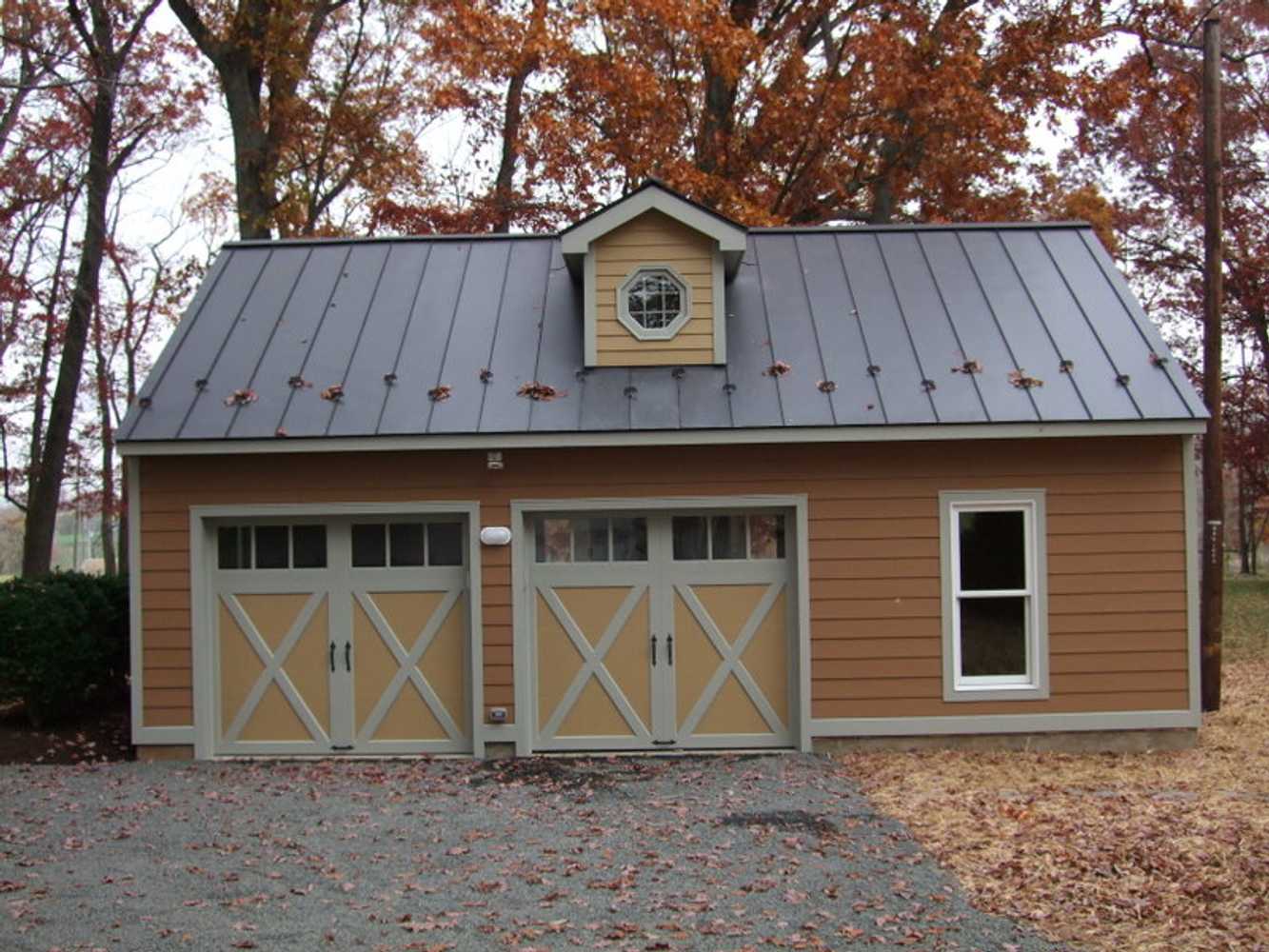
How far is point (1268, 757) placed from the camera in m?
10.7

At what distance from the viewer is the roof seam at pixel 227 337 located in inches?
435

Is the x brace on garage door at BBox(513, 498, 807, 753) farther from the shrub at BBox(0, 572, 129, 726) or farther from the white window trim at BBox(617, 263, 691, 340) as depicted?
the shrub at BBox(0, 572, 129, 726)

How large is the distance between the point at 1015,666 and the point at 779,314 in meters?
3.76

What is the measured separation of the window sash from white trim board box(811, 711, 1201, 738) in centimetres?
28

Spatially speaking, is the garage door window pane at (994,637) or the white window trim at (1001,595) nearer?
the white window trim at (1001,595)

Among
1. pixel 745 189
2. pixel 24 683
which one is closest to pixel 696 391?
pixel 24 683

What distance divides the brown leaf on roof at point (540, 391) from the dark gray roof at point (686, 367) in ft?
0.25

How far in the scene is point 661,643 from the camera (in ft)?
36.8

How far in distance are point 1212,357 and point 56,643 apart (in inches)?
453

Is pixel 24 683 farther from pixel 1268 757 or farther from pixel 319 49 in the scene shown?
pixel 319 49

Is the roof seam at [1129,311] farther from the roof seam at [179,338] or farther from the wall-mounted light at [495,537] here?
the roof seam at [179,338]

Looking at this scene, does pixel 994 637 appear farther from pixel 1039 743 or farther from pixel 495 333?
pixel 495 333

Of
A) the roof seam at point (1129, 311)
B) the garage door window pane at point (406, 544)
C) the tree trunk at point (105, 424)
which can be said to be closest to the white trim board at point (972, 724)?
the roof seam at point (1129, 311)

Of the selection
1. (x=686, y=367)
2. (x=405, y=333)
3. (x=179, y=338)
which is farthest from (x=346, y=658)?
(x=686, y=367)
